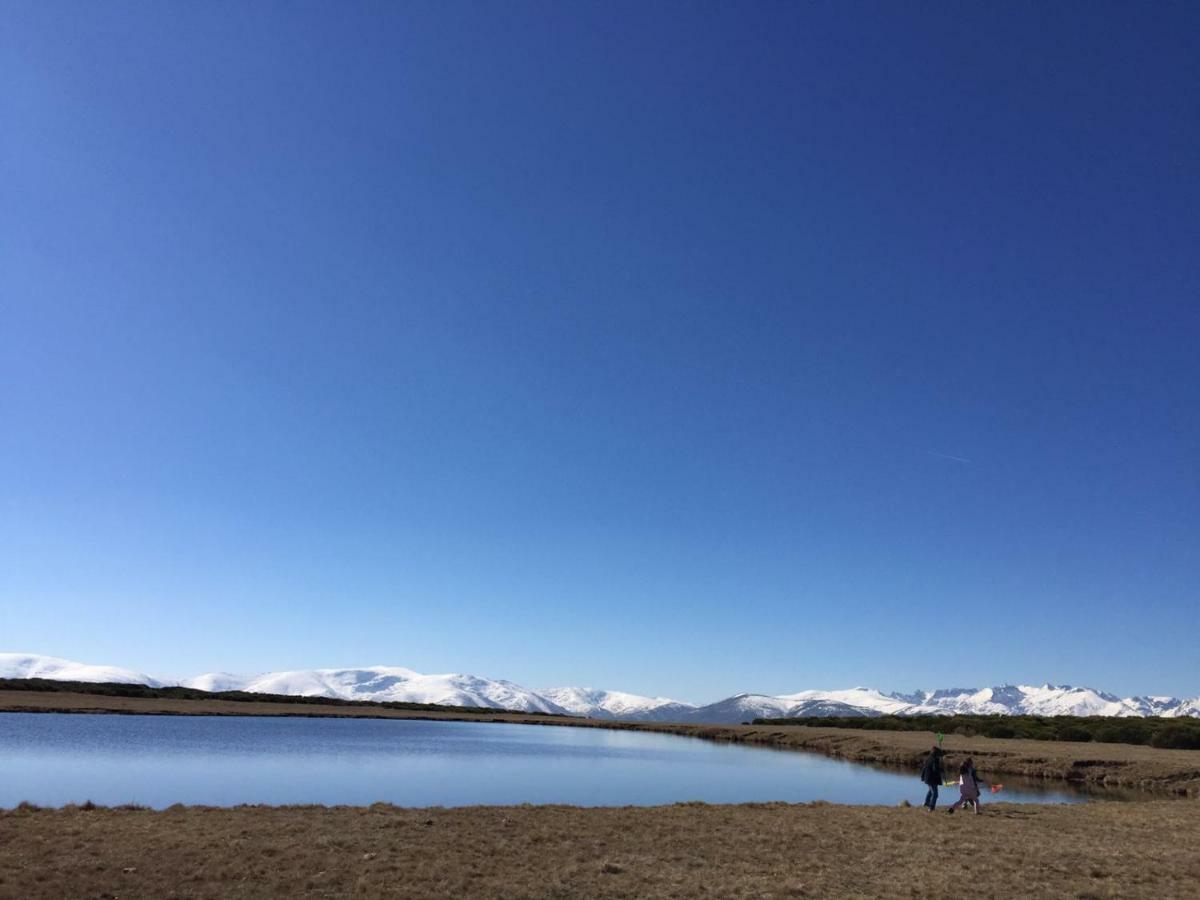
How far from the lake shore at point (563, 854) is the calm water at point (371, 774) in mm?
9237

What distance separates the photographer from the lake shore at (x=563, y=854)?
1516 centimetres

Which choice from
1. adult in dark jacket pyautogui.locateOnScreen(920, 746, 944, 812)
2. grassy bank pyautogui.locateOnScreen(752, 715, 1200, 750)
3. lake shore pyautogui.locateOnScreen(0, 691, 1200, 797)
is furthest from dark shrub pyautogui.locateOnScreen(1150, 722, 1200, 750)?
adult in dark jacket pyautogui.locateOnScreen(920, 746, 944, 812)

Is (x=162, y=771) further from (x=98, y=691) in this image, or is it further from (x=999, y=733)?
(x=98, y=691)

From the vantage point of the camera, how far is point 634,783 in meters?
42.5

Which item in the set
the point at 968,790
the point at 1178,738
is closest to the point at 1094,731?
the point at 1178,738

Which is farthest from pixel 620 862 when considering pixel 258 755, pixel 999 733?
pixel 999 733

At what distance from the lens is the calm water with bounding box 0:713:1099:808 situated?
31266 mm

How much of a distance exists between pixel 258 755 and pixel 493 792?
20886 mm

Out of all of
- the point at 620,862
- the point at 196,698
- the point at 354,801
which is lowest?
the point at 196,698

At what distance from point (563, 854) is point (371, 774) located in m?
25.3

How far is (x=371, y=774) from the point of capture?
39.8 m

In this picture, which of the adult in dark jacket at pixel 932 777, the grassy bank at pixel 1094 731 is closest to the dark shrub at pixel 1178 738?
the grassy bank at pixel 1094 731

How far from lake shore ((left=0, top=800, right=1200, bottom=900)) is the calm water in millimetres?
9237

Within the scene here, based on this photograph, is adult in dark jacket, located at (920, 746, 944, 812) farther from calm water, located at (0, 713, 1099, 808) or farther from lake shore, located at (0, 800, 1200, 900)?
calm water, located at (0, 713, 1099, 808)
